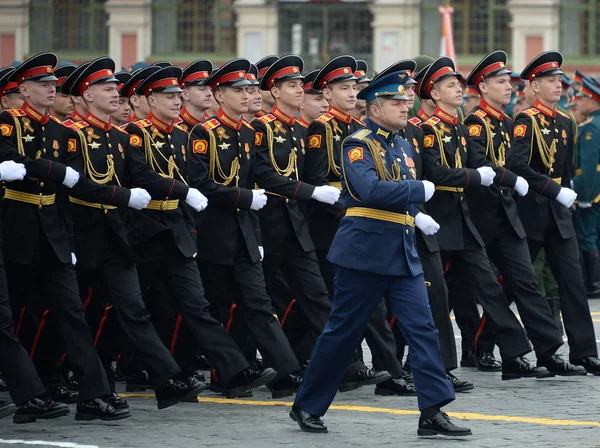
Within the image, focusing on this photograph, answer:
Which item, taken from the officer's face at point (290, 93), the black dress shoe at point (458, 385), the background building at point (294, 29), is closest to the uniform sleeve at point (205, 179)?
the officer's face at point (290, 93)

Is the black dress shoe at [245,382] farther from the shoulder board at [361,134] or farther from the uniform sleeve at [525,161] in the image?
the uniform sleeve at [525,161]

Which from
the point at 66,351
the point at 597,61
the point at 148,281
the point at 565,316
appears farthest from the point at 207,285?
the point at 597,61

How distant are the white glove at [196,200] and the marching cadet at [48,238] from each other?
769 millimetres

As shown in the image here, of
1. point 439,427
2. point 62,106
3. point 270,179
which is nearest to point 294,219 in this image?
point 270,179

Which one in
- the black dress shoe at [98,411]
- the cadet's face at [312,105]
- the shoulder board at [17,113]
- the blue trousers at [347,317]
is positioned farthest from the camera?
the cadet's face at [312,105]

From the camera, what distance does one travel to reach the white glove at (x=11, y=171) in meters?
9.12

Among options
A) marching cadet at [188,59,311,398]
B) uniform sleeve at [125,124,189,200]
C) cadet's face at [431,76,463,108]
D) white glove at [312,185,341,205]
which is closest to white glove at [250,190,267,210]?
marching cadet at [188,59,311,398]

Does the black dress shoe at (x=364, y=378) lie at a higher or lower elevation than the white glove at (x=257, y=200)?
lower

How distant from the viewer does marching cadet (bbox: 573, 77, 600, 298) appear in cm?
1667

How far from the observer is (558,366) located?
1086 centimetres

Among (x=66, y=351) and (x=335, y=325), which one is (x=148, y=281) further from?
(x=335, y=325)

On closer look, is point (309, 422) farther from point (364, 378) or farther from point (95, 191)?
point (95, 191)

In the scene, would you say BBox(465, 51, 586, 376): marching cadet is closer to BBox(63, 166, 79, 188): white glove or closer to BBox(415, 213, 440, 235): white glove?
BBox(415, 213, 440, 235): white glove

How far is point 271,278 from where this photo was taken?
10.9 metres
